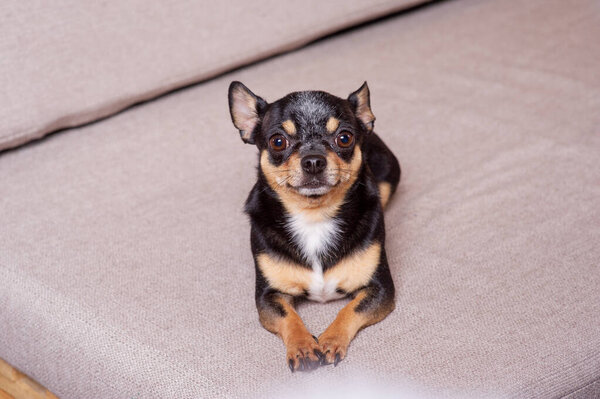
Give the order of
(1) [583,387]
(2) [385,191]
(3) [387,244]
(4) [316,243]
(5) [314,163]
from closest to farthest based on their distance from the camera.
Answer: (1) [583,387] → (5) [314,163] → (4) [316,243] → (3) [387,244] → (2) [385,191]

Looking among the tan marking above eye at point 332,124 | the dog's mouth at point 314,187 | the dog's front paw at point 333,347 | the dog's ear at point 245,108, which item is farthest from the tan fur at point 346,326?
the dog's ear at point 245,108

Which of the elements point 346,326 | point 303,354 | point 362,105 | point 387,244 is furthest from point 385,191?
point 303,354

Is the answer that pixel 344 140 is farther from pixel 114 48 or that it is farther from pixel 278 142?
pixel 114 48

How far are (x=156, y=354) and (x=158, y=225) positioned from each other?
0.54 m

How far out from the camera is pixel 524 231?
1.89 metres

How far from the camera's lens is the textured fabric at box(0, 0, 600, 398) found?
1.48 metres

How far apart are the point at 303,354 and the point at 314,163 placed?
0.40 meters

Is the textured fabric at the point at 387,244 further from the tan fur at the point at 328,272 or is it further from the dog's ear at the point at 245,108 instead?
the dog's ear at the point at 245,108

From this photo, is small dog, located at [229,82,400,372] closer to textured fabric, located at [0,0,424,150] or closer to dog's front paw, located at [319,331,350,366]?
dog's front paw, located at [319,331,350,366]

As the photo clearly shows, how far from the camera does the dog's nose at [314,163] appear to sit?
1546 millimetres

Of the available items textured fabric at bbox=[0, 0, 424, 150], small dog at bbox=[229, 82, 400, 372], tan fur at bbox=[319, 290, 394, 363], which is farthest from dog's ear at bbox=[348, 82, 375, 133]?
textured fabric at bbox=[0, 0, 424, 150]

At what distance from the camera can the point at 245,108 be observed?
1.75 m

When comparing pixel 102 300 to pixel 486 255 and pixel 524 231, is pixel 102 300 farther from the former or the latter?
pixel 524 231

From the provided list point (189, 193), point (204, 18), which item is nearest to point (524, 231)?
point (189, 193)
